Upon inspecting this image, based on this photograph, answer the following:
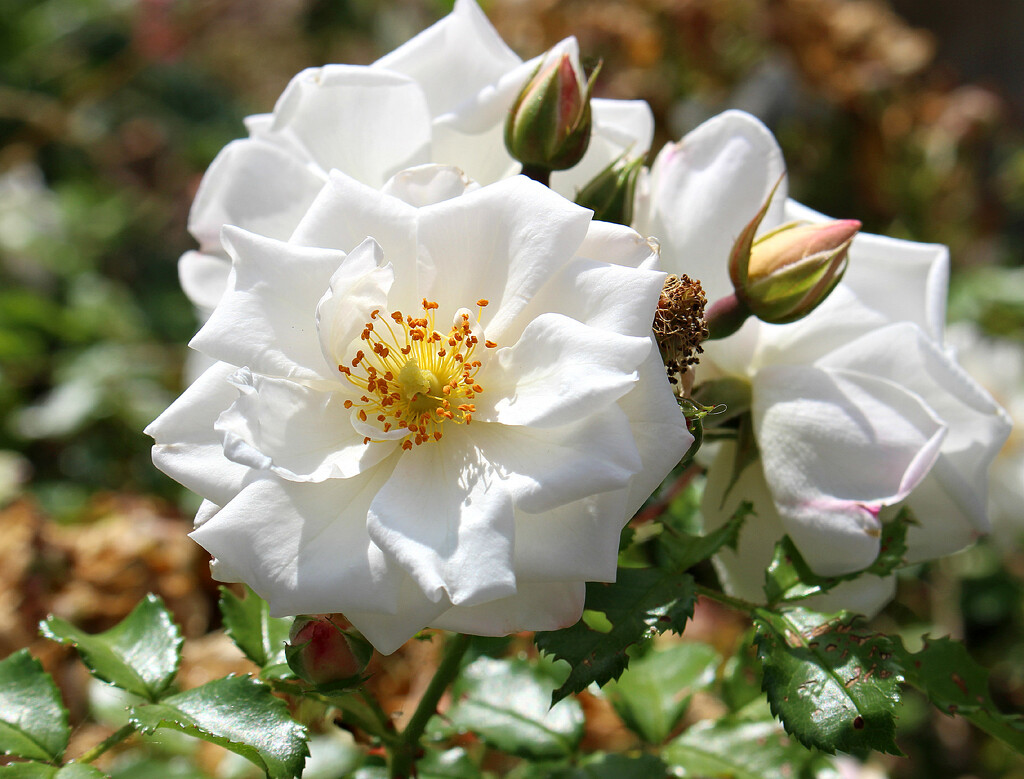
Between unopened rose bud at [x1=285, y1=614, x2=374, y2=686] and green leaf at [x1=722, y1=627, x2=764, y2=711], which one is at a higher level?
unopened rose bud at [x1=285, y1=614, x2=374, y2=686]

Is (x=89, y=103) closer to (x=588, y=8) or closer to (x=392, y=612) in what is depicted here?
(x=588, y=8)

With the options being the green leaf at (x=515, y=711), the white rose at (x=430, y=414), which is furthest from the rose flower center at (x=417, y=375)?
the green leaf at (x=515, y=711)

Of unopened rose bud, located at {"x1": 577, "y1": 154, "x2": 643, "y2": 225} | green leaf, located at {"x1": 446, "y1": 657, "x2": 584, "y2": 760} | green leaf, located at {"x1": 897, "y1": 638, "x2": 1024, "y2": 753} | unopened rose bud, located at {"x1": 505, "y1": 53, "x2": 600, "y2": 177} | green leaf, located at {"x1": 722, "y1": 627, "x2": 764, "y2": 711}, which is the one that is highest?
unopened rose bud, located at {"x1": 505, "y1": 53, "x2": 600, "y2": 177}

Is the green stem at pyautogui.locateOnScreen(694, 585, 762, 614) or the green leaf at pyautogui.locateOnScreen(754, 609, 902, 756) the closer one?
the green leaf at pyautogui.locateOnScreen(754, 609, 902, 756)

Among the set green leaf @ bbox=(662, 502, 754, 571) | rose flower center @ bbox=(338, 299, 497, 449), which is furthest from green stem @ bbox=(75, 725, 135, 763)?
green leaf @ bbox=(662, 502, 754, 571)

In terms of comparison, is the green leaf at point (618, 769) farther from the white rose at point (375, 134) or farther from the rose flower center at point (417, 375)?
the white rose at point (375, 134)

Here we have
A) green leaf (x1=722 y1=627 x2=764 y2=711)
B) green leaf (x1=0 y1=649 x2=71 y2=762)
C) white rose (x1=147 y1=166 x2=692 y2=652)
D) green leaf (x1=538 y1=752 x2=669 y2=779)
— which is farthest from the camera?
green leaf (x1=722 y1=627 x2=764 y2=711)

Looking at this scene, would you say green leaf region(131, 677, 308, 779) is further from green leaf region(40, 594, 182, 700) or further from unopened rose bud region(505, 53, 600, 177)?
unopened rose bud region(505, 53, 600, 177)
